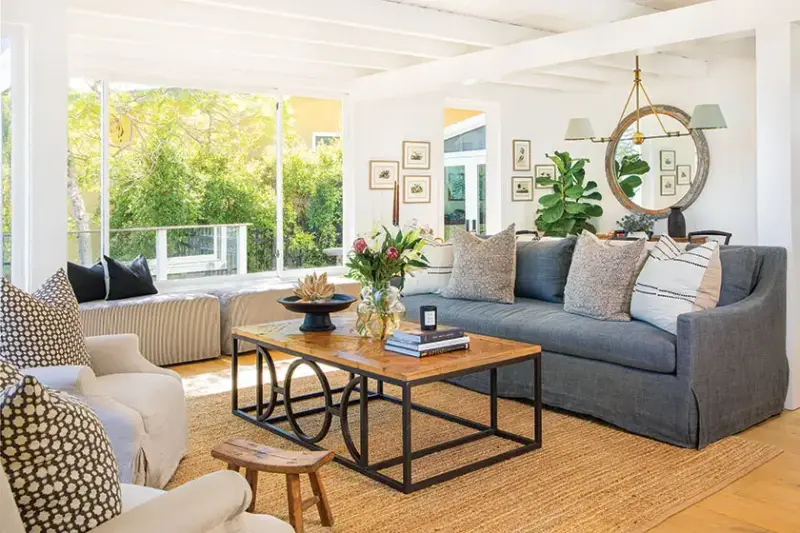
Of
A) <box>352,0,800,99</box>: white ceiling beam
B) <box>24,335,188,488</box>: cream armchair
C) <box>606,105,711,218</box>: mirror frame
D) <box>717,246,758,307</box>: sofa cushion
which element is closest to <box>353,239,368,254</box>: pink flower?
<box>24,335,188,488</box>: cream armchair

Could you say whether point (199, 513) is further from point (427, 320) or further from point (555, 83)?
point (555, 83)

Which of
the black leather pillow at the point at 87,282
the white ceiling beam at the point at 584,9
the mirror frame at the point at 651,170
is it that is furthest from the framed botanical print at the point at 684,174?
the black leather pillow at the point at 87,282

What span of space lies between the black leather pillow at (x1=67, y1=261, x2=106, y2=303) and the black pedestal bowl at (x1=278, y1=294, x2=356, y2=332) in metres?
2.24

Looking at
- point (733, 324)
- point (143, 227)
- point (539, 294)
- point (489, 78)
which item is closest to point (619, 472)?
point (733, 324)

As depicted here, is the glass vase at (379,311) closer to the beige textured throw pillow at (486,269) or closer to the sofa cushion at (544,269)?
the beige textured throw pillow at (486,269)

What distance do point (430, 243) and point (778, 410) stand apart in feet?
8.16

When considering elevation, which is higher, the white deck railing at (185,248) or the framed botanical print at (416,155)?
the framed botanical print at (416,155)

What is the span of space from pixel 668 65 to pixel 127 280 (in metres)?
5.31

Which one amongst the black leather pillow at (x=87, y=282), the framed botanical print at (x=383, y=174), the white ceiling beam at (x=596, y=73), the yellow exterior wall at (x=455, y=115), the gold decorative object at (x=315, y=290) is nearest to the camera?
the gold decorative object at (x=315, y=290)

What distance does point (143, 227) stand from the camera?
21.5 feet

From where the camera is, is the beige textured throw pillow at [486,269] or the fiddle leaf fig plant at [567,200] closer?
the beige textured throw pillow at [486,269]

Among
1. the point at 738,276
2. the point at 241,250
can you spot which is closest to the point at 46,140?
the point at 241,250

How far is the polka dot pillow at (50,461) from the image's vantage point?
1.36 m

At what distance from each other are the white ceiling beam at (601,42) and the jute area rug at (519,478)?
2434mm
